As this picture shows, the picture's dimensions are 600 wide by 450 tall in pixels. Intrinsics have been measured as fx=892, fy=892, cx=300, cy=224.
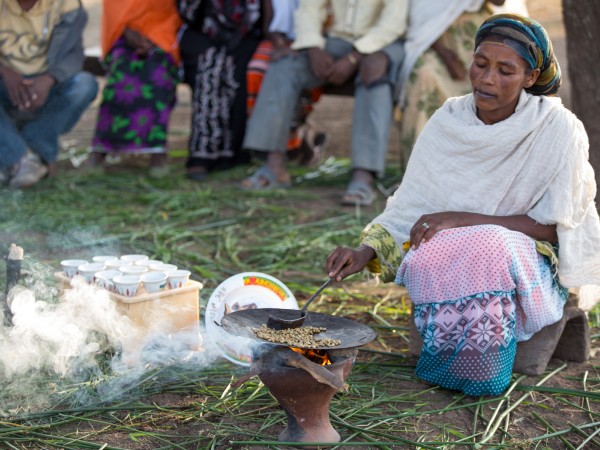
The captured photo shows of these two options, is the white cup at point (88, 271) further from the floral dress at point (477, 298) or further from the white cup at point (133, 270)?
the floral dress at point (477, 298)

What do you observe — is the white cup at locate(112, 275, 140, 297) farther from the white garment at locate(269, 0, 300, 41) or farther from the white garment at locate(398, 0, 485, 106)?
the white garment at locate(269, 0, 300, 41)

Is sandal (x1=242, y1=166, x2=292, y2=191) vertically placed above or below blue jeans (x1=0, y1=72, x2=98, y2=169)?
below

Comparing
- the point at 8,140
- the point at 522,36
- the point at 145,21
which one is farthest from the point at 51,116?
the point at 522,36

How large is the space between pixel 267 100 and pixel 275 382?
4.02 m

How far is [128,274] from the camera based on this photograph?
3.41 metres

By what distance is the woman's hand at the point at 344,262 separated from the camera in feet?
10.4

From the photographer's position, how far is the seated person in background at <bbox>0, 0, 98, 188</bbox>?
612 centimetres

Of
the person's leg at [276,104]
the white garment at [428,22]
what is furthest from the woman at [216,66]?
the white garment at [428,22]

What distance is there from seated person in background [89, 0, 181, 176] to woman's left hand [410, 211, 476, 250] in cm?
388

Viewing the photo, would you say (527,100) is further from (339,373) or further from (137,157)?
(137,157)

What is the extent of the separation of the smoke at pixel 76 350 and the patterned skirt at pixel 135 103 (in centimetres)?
347

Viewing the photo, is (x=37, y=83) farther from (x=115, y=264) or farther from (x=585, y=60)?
(x=585, y=60)

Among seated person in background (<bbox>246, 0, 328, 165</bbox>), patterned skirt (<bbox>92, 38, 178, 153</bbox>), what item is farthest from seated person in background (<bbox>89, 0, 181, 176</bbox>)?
seated person in background (<bbox>246, 0, 328, 165</bbox>)

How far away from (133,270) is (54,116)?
11.1ft
